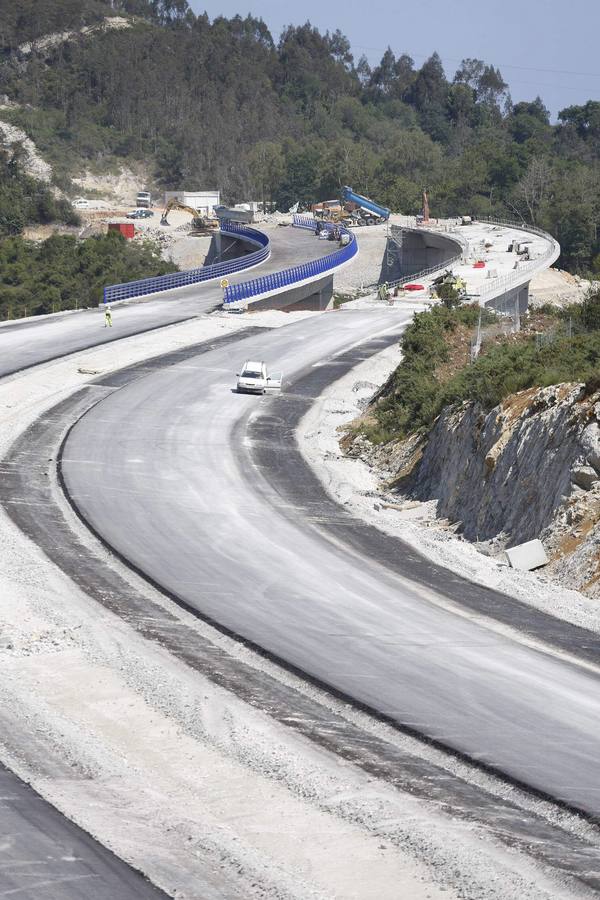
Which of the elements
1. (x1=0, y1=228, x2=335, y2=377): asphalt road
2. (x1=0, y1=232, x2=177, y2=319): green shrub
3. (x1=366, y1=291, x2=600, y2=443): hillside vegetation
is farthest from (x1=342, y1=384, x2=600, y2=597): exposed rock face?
(x1=0, y1=232, x2=177, y2=319): green shrub

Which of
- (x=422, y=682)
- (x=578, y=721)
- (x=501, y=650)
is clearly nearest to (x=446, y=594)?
(x=501, y=650)

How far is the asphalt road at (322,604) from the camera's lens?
60.2 feet

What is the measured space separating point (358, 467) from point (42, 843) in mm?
26436

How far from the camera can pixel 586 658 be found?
21438 mm

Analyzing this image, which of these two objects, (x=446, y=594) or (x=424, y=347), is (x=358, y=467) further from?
(x=446, y=594)

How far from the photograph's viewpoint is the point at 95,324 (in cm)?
7219

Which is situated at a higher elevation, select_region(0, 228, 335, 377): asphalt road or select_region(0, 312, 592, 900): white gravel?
select_region(0, 228, 335, 377): asphalt road

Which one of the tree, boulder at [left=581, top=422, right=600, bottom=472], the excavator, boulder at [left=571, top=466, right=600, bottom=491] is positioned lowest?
boulder at [left=571, top=466, right=600, bottom=491]

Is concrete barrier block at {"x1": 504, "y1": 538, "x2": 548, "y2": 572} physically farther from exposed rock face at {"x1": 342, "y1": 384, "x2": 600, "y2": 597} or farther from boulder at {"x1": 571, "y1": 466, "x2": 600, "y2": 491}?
boulder at {"x1": 571, "y1": 466, "x2": 600, "y2": 491}

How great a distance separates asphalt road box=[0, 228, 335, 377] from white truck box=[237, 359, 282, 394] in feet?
36.9

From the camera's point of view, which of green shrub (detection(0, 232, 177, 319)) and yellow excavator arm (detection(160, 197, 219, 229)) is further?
yellow excavator arm (detection(160, 197, 219, 229))

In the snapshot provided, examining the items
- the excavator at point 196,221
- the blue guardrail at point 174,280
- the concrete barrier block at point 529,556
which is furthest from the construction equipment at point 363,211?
the concrete barrier block at point 529,556

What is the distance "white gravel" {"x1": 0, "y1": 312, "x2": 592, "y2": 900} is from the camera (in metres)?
14.2

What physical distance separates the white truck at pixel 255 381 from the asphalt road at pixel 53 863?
125 ft
